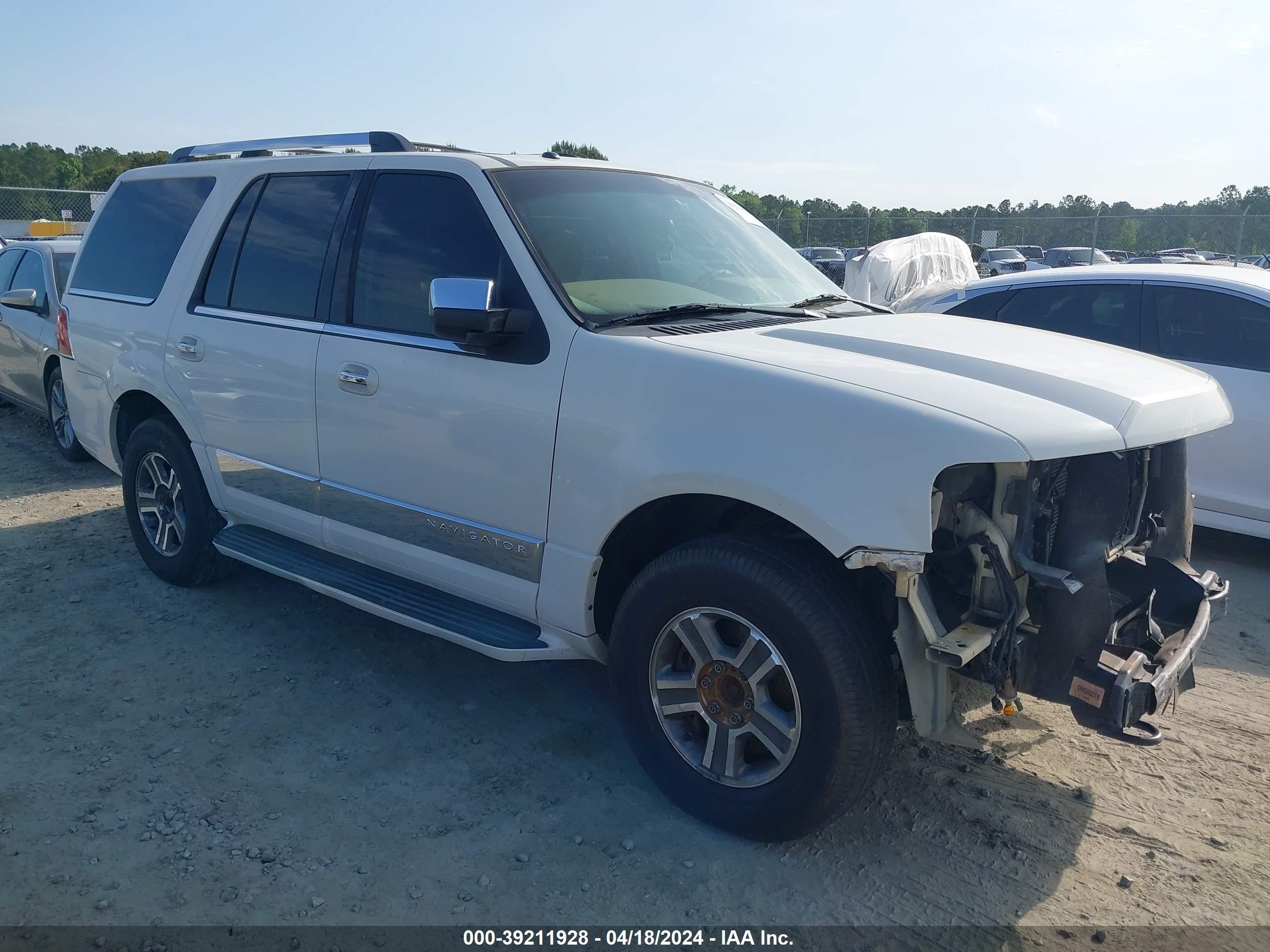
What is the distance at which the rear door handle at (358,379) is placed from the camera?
12.5 ft

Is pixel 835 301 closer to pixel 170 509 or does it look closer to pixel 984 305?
pixel 984 305

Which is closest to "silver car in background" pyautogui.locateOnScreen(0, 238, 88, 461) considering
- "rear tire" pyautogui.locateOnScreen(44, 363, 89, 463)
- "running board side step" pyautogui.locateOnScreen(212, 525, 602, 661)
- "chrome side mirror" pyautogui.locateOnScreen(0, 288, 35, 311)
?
"rear tire" pyautogui.locateOnScreen(44, 363, 89, 463)

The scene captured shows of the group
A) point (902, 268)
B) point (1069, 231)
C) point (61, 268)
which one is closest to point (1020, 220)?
point (1069, 231)

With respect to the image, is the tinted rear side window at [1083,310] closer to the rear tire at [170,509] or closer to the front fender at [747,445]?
the front fender at [747,445]

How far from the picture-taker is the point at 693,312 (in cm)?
356

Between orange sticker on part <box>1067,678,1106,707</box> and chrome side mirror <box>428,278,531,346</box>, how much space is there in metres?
2.06

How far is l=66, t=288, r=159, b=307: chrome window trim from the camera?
5051mm

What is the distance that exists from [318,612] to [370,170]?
7.47ft

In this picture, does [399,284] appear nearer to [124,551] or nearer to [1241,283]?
[124,551]

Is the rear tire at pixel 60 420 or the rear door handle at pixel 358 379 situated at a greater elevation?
the rear door handle at pixel 358 379

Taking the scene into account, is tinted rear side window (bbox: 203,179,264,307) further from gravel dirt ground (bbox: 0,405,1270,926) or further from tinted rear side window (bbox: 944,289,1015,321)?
tinted rear side window (bbox: 944,289,1015,321)

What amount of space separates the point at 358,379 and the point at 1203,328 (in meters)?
4.90

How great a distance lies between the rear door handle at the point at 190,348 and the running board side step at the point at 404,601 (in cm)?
86

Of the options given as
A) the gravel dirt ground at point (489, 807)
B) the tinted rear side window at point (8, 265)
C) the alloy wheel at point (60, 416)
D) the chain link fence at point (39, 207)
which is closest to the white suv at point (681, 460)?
the gravel dirt ground at point (489, 807)
